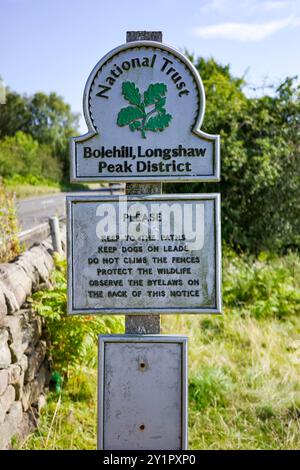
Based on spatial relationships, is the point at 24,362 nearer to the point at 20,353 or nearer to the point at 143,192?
the point at 20,353

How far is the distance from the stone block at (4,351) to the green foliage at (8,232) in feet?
6.03

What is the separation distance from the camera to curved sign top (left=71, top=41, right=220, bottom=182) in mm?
3381

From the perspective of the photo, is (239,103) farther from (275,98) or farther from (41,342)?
(41,342)

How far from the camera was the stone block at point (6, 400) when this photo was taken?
3.67m

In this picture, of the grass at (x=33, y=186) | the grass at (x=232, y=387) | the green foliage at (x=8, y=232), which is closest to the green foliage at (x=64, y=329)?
the grass at (x=232, y=387)

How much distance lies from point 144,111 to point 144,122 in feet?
0.22

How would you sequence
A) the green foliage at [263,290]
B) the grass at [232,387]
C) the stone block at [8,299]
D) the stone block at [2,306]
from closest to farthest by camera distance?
the stone block at [2,306]
the stone block at [8,299]
the grass at [232,387]
the green foliage at [263,290]

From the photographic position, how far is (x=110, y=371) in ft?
11.4

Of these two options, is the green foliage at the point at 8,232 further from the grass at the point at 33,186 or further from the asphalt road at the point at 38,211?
the grass at the point at 33,186

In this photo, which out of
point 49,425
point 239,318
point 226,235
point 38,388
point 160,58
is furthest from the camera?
point 226,235

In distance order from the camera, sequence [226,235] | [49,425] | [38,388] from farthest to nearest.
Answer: [226,235] → [38,388] → [49,425]
